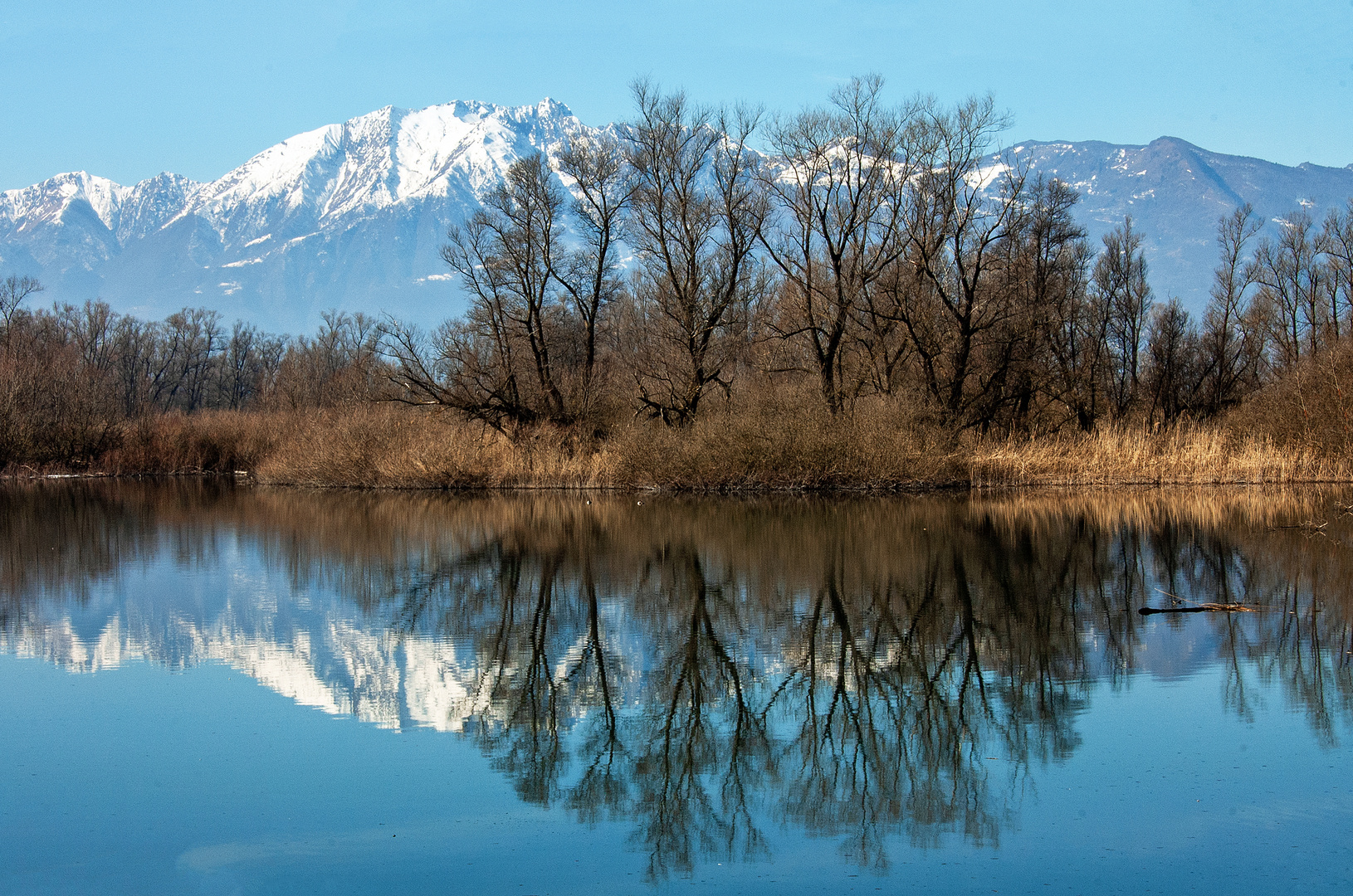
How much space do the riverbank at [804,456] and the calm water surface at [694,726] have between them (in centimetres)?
1456

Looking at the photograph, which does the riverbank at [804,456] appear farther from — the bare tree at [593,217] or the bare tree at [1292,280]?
the bare tree at [1292,280]

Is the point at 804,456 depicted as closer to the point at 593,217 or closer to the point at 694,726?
the point at 593,217

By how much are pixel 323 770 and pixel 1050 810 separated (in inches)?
171

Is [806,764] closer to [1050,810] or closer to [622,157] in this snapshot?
[1050,810]

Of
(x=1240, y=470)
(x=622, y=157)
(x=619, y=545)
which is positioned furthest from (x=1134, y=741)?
(x=622, y=157)

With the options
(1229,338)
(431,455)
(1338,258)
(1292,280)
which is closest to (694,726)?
(431,455)

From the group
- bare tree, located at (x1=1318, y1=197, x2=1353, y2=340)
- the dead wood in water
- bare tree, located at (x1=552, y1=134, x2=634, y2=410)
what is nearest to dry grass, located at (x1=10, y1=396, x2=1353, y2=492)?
bare tree, located at (x1=552, y1=134, x2=634, y2=410)

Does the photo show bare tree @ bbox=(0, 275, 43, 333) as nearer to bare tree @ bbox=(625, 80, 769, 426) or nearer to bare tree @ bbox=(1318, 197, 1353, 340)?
bare tree @ bbox=(625, 80, 769, 426)

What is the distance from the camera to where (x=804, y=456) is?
30922mm

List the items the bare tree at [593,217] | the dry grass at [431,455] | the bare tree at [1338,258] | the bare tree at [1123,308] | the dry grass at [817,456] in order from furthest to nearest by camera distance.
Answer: the bare tree at [1338,258]
the bare tree at [1123,308]
the dry grass at [431,455]
the bare tree at [593,217]
the dry grass at [817,456]

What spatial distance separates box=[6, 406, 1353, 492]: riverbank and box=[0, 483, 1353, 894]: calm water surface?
47.8 feet

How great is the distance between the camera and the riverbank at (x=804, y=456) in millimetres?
30719

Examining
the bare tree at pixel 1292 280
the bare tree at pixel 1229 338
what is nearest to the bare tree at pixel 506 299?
the bare tree at pixel 1229 338

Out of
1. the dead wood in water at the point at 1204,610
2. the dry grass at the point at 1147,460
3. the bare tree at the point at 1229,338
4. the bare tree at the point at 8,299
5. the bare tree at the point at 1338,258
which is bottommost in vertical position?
the dead wood in water at the point at 1204,610
